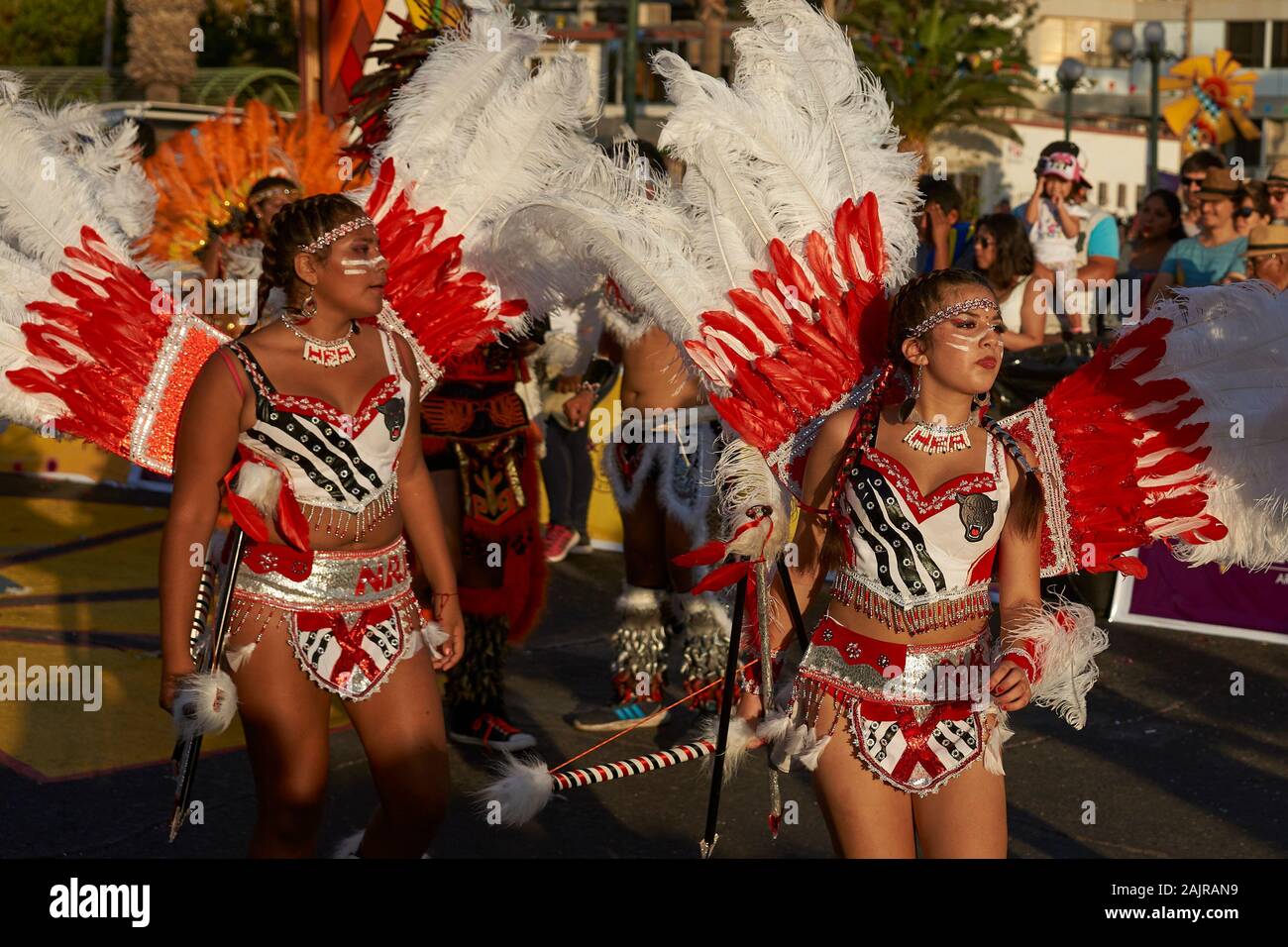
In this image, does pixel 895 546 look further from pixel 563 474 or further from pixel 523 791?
pixel 563 474

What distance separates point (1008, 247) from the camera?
783cm

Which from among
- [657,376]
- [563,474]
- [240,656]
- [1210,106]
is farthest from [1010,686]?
[1210,106]

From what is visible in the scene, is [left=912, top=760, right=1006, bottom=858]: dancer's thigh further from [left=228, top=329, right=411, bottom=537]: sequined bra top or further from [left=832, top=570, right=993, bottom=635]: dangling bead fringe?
[left=228, top=329, right=411, bottom=537]: sequined bra top

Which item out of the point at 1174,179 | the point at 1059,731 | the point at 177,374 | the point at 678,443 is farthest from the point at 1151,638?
the point at 1174,179

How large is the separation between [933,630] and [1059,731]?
3.16m

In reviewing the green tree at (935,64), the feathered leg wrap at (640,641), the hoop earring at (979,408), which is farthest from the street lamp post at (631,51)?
the hoop earring at (979,408)

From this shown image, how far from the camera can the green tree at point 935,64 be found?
34.3 m

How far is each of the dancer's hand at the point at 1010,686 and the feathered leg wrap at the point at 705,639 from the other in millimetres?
2919

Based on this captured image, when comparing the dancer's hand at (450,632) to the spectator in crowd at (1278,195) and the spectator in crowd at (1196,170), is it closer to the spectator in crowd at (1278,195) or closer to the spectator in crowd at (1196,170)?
the spectator in crowd at (1278,195)

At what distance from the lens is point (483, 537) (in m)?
6.18

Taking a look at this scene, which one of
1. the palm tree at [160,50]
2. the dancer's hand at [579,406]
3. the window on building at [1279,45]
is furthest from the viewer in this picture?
the window on building at [1279,45]

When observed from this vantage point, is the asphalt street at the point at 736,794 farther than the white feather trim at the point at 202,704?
Yes

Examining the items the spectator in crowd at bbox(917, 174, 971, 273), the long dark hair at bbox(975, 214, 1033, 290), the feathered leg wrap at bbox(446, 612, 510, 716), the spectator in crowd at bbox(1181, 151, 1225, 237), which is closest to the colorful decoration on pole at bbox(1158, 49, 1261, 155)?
the spectator in crowd at bbox(1181, 151, 1225, 237)

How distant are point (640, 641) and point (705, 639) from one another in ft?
1.02
